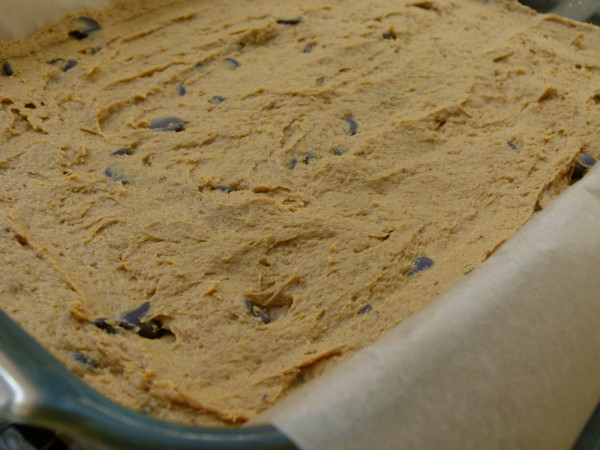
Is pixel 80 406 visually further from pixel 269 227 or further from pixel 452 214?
pixel 452 214

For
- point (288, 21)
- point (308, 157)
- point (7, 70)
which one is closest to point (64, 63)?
point (7, 70)

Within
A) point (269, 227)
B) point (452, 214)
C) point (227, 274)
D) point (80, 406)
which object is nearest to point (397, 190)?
point (452, 214)

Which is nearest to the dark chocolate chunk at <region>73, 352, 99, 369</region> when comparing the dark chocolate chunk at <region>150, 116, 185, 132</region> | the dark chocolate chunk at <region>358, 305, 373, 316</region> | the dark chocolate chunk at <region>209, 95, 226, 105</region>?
the dark chocolate chunk at <region>358, 305, 373, 316</region>

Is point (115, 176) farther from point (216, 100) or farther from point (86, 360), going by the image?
point (86, 360)

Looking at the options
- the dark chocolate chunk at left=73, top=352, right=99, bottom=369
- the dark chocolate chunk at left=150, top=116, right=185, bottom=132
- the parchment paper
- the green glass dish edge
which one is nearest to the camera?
the green glass dish edge

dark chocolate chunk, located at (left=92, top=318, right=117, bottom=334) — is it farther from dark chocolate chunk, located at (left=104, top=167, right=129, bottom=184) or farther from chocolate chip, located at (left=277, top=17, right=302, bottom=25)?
chocolate chip, located at (left=277, top=17, right=302, bottom=25)

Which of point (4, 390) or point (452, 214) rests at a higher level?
point (4, 390)
